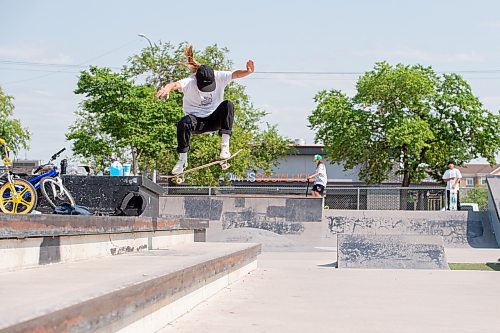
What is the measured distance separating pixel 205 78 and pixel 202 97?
0.31m

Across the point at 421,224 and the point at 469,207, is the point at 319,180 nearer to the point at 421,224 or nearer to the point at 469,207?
the point at 421,224

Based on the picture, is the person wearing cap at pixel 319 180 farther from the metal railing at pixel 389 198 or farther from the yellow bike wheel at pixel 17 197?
the yellow bike wheel at pixel 17 197

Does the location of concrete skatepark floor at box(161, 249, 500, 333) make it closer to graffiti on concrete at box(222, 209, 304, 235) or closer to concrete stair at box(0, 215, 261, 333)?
concrete stair at box(0, 215, 261, 333)

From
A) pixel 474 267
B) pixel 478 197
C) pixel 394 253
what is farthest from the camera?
pixel 478 197

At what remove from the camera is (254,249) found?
506 inches

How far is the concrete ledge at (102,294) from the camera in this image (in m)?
3.50

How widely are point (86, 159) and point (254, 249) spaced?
109 feet

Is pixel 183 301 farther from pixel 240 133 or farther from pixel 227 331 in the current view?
pixel 240 133

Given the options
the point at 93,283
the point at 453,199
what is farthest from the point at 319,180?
the point at 93,283

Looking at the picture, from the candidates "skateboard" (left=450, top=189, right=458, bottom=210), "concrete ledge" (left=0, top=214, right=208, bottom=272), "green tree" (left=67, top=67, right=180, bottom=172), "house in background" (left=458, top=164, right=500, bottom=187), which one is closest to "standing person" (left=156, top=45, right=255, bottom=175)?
"concrete ledge" (left=0, top=214, right=208, bottom=272)

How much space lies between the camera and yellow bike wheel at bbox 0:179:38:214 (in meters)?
10.4

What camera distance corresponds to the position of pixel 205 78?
10336 millimetres

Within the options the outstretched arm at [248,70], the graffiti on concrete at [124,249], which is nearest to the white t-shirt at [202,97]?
the outstretched arm at [248,70]

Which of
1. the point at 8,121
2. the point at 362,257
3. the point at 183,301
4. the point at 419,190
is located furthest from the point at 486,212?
the point at 8,121
